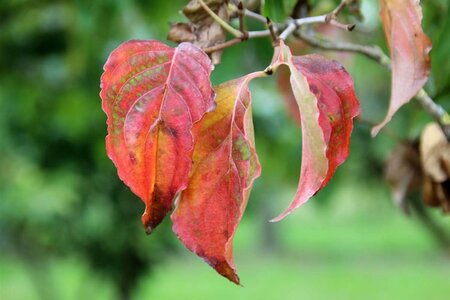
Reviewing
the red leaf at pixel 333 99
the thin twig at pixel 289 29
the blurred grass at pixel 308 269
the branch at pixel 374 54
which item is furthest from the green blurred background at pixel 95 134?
the blurred grass at pixel 308 269

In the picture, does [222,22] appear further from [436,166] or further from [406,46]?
[436,166]

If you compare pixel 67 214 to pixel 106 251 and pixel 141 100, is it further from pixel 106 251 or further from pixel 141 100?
pixel 141 100

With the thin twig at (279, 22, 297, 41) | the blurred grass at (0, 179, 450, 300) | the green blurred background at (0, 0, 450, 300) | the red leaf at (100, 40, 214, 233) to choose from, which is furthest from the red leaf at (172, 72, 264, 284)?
the blurred grass at (0, 179, 450, 300)

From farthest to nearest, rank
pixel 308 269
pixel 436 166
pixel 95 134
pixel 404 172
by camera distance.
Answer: pixel 308 269, pixel 95 134, pixel 404 172, pixel 436 166

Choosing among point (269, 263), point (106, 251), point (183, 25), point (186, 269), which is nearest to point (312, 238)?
point (269, 263)

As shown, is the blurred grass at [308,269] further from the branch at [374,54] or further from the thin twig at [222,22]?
the thin twig at [222,22]

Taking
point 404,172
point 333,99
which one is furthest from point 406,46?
point 404,172

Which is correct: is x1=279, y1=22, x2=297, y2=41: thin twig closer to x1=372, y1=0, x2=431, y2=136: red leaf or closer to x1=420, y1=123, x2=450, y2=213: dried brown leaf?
x1=372, y1=0, x2=431, y2=136: red leaf
